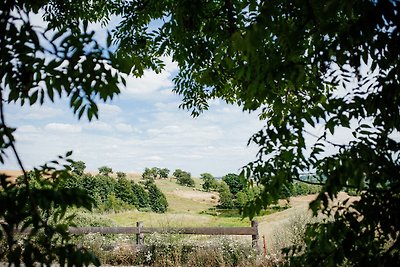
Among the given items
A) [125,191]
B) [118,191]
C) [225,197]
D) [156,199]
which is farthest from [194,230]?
[225,197]

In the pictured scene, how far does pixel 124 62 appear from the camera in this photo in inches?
58.9

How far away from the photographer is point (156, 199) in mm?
36906

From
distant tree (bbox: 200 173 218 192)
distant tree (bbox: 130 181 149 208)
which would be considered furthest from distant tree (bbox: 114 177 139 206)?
distant tree (bbox: 200 173 218 192)

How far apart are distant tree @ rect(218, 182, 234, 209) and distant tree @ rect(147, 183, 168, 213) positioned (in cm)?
635

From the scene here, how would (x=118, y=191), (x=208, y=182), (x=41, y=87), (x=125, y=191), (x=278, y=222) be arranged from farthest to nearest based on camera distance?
(x=208, y=182) → (x=125, y=191) → (x=118, y=191) → (x=278, y=222) → (x=41, y=87)

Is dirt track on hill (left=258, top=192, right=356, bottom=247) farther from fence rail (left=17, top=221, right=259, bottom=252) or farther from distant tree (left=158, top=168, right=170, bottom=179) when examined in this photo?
distant tree (left=158, top=168, right=170, bottom=179)

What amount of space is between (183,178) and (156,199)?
12163 millimetres

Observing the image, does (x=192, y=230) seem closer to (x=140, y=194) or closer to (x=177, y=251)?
(x=177, y=251)

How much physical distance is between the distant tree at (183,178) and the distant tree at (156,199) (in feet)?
33.8

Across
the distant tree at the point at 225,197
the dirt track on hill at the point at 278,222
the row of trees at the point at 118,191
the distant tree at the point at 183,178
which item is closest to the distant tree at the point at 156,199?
the row of trees at the point at 118,191

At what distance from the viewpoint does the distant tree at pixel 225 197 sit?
3991 centimetres

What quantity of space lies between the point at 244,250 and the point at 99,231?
470 centimetres

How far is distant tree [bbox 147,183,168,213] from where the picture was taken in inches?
1428

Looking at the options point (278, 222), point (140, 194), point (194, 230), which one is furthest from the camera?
point (140, 194)
